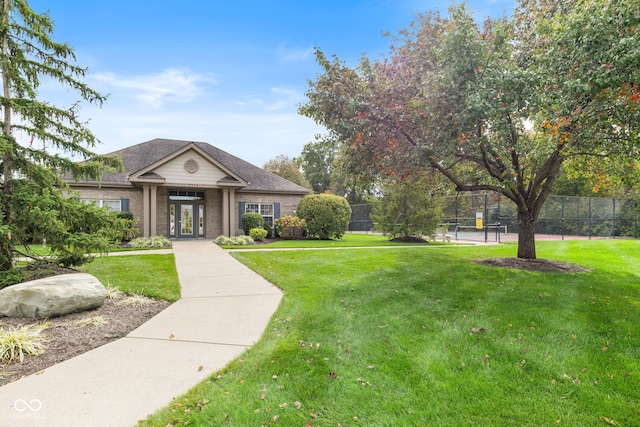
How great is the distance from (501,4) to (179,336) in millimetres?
10327

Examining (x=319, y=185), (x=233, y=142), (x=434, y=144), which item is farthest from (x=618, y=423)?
(x=319, y=185)

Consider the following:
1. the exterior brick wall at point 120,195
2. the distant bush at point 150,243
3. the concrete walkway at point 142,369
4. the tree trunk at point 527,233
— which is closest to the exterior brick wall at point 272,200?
the distant bush at point 150,243

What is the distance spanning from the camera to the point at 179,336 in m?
4.09

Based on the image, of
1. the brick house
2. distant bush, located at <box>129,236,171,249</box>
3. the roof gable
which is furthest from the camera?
the roof gable

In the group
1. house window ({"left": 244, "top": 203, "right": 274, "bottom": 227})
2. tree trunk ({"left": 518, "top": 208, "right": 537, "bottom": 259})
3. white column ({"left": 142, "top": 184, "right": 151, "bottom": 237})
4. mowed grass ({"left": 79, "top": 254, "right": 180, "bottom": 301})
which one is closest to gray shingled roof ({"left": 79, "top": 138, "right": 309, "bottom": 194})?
house window ({"left": 244, "top": 203, "right": 274, "bottom": 227})

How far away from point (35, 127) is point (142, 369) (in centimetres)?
461

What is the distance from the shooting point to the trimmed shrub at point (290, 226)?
731 inches

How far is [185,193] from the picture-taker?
18562 millimetres

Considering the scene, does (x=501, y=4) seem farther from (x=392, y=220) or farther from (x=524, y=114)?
(x=392, y=220)

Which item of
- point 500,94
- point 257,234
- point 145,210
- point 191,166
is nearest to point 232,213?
point 257,234

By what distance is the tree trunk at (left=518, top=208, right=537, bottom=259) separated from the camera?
9.02 m

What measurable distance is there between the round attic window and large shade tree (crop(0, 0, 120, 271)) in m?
11.6

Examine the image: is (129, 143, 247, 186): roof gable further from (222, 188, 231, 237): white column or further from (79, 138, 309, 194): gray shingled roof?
(222, 188, 231, 237): white column

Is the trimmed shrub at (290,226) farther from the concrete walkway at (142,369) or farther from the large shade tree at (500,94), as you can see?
the concrete walkway at (142,369)
